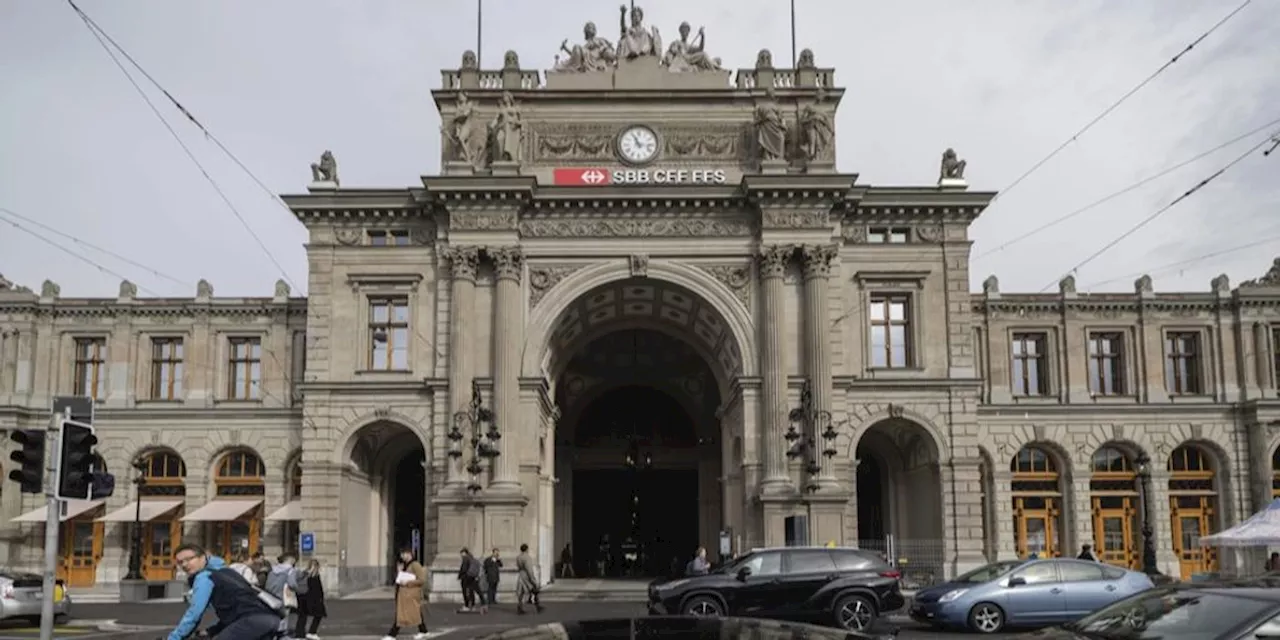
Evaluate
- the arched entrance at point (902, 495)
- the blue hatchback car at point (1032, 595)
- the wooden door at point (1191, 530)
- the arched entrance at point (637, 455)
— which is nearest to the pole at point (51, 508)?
the blue hatchback car at point (1032, 595)

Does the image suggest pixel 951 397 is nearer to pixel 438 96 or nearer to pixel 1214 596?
pixel 438 96

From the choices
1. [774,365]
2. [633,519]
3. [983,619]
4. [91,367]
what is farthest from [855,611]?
[91,367]

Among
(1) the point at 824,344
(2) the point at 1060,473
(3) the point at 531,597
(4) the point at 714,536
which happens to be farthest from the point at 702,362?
(3) the point at 531,597

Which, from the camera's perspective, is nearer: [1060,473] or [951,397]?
[951,397]

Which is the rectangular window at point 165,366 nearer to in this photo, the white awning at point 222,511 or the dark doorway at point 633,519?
the white awning at point 222,511

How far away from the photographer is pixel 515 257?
35.6 m

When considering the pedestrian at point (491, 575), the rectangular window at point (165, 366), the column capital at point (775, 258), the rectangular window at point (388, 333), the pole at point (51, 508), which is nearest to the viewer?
the pole at point (51, 508)

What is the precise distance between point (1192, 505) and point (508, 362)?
25871mm

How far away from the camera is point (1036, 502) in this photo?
4225cm

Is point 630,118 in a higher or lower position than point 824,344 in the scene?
higher

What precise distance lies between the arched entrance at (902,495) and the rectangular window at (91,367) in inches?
1071

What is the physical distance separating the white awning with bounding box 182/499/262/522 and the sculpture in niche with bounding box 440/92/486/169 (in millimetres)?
14728

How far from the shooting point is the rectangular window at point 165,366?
42.3 meters

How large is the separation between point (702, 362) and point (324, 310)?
15.3 metres
